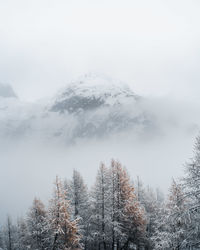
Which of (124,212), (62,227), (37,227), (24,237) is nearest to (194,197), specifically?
(124,212)

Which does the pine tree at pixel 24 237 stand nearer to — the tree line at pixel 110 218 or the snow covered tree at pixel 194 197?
the tree line at pixel 110 218

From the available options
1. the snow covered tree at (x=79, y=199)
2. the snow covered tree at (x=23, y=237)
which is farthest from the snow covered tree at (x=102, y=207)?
the snow covered tree at (x=23, y=237)

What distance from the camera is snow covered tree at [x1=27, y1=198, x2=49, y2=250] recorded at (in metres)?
23.2

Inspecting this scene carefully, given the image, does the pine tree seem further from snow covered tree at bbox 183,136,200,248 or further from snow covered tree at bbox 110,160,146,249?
snow covered tree at bbox 183,136,200,248

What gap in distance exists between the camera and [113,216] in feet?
68.3

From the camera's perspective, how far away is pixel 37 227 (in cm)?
2320

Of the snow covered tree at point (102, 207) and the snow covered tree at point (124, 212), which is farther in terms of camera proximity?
the snow covered tree at point (102, 207)

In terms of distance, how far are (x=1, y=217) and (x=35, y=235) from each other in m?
123

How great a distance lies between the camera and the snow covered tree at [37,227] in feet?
76.0

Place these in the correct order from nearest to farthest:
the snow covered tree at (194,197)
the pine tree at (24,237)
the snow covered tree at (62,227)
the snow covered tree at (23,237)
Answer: the snow covered tree at (194,197) < the snow covered tree at (62,227) < the pine tree at (24,237) < the snow covered tree at (23,237)

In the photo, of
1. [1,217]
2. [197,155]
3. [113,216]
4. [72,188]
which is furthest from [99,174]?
[1,217]

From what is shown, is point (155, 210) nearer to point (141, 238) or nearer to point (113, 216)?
point (141, 238)

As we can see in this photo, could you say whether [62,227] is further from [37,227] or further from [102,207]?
[37,227]

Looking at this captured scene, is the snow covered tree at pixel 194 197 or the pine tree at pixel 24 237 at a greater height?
the snow covered tree at pixel 194 197
